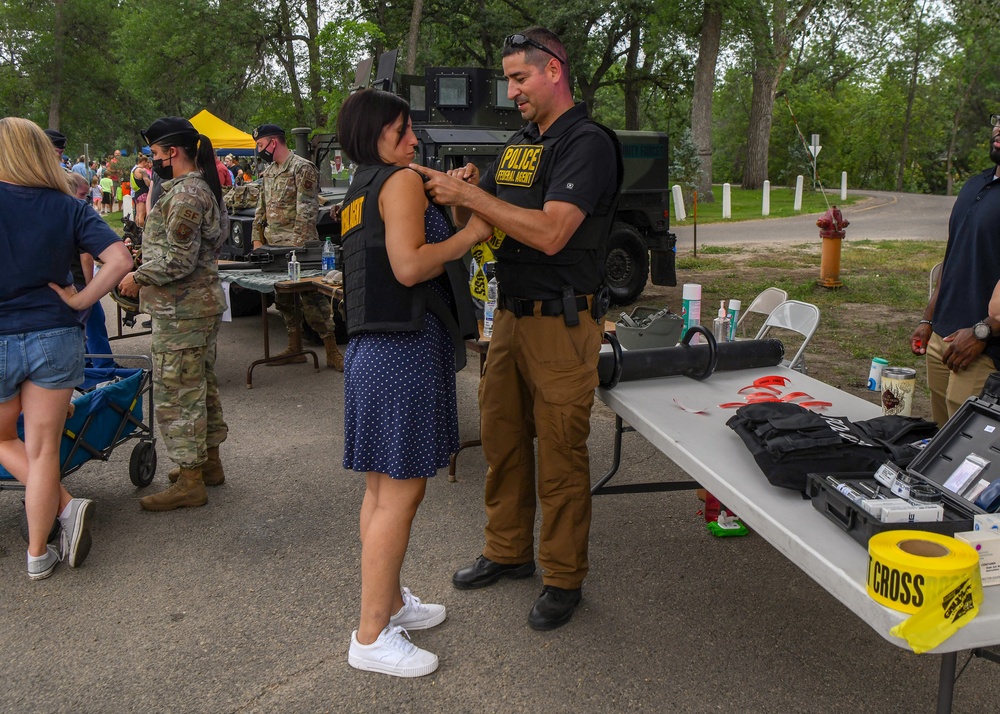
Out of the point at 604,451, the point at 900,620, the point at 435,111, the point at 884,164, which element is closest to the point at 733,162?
the point at 884,164

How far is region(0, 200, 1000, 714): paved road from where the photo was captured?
2.75 metres

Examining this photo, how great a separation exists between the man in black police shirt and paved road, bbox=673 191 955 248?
42.7 ft

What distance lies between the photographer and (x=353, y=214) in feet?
8.84

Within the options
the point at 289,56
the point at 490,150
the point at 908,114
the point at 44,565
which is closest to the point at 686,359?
the point at 44,565

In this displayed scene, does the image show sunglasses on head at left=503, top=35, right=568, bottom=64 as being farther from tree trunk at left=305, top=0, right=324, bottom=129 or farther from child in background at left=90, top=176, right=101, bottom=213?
child in background at left=90, top=176, right=101, bottom=213

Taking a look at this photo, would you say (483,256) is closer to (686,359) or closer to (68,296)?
(686,359)

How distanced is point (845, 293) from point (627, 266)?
2786 mm

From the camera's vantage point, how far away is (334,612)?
3.29 m

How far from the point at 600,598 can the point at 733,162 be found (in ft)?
173

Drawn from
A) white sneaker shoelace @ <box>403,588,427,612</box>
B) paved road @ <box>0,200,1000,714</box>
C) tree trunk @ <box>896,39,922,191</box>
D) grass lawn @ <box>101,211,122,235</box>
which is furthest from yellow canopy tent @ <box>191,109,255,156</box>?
tree trunk @ <box>896,39,922,191</box>

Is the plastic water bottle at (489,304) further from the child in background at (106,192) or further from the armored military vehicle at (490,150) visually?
the child in background at (106,192)

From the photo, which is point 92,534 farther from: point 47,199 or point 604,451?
point 604,451

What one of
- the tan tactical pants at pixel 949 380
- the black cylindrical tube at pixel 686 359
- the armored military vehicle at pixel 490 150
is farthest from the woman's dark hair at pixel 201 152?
the armored military vehicle at pixel 490 150

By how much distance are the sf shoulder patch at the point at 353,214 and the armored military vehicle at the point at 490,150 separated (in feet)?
20.7
